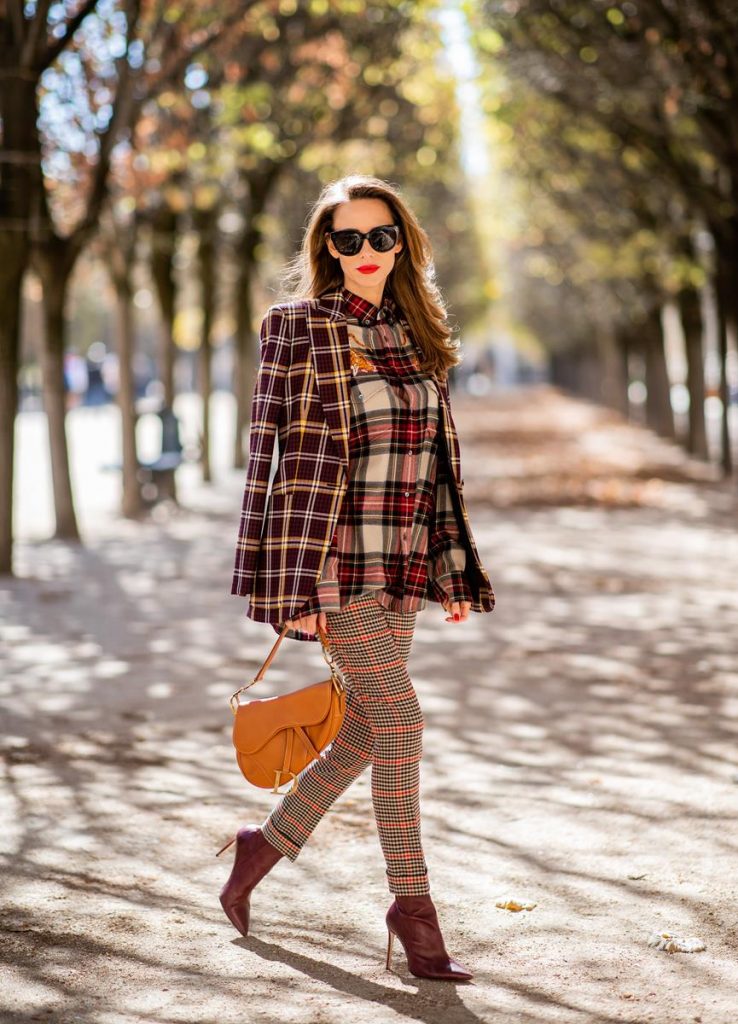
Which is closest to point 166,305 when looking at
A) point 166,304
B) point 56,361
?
point 166,304

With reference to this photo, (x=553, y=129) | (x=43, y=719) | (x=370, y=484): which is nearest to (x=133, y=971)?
(x=370, y=484)

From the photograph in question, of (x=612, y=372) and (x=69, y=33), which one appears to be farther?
(x=612, y=372)

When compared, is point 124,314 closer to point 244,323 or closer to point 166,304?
point 166,304

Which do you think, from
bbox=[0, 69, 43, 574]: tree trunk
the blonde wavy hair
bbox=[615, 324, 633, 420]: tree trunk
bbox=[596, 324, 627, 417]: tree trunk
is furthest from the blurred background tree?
bbox=[596, 324, 627, 417]: tree trunk

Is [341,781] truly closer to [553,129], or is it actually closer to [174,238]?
[174,238]

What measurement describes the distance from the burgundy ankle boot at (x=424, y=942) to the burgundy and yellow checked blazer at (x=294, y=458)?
80 cm

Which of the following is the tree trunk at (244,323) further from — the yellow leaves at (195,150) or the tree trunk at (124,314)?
the tree trunk at (124,314)

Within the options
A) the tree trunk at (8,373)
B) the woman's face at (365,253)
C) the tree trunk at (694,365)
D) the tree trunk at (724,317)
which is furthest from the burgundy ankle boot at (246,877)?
the tree trunk at (694,365)

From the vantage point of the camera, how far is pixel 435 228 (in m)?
39.2

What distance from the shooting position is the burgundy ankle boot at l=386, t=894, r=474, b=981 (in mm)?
3896

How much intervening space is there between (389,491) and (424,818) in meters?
2.02

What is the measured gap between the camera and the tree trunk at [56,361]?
569 inches

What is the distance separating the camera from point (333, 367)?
3869mm

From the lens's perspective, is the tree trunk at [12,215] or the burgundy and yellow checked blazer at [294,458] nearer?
the burgundy and yellow checked blazer at [294,458]
